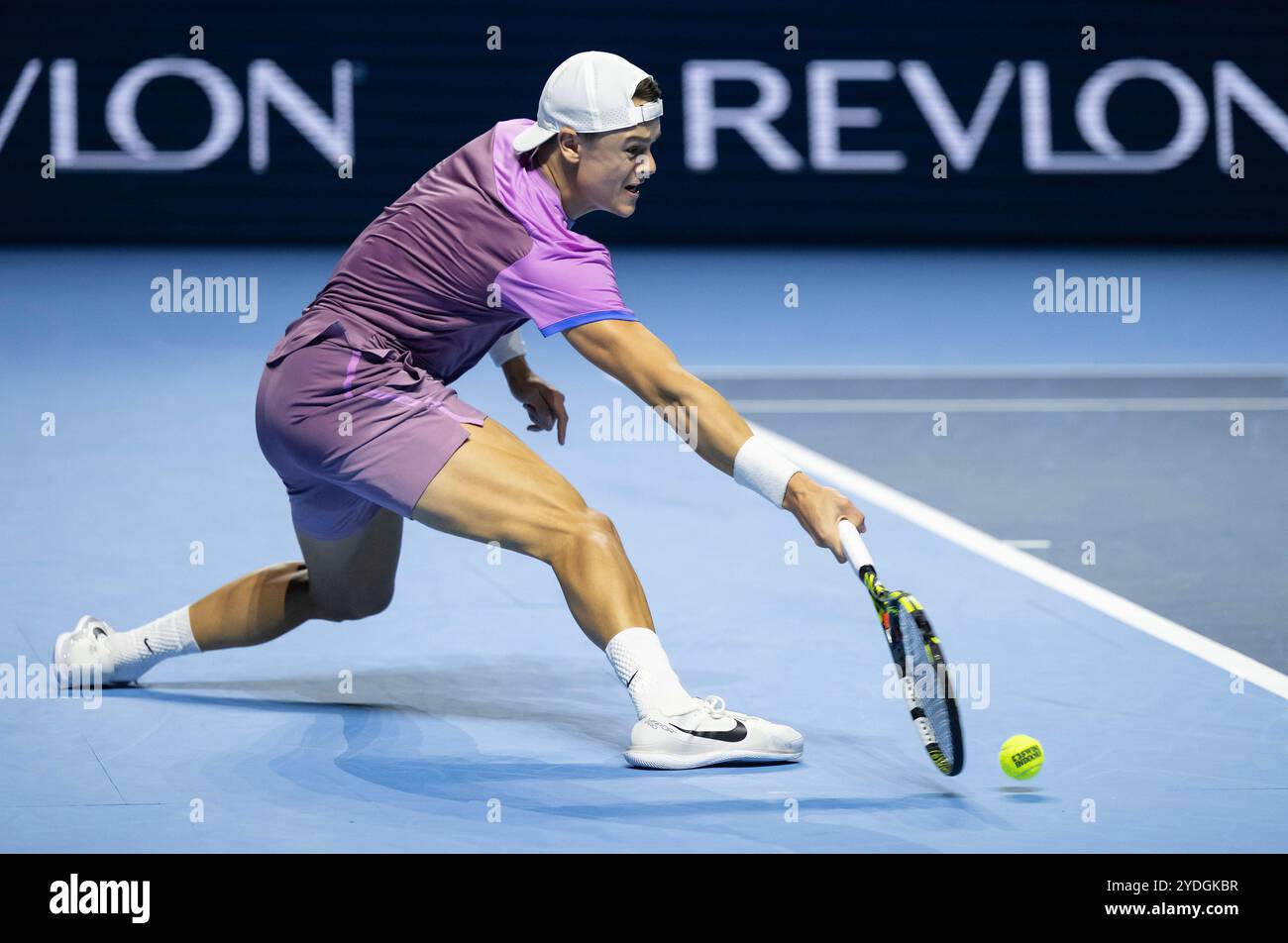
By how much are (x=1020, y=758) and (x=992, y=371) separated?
5.84 metres

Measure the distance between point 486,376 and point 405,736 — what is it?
5.38 metres

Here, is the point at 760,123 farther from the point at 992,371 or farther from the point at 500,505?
the point at 500,505

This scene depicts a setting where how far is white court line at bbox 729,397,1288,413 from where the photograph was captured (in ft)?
30.7

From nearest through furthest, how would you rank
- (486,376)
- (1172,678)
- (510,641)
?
(1172,678)
(510,641)
(486,376)

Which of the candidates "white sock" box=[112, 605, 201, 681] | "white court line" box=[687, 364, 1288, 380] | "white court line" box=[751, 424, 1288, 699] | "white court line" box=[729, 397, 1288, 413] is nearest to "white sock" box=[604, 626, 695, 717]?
"white sock" box=[112, 605, 201, 681]

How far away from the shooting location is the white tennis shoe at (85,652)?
537 centimetres

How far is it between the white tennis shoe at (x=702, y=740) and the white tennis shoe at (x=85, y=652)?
158 cm

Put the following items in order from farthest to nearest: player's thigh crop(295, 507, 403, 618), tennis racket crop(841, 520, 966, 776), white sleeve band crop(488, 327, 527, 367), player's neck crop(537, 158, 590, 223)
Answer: white sleeve band crop(488, 327, 527, 367) → player's thigh crop(295, 507, 403, 618) → player's neck crop(537, 158, 590, 223) → tennis racket crop(841, 520, 966, 776)

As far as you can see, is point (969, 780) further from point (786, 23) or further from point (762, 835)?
point (786, 23)

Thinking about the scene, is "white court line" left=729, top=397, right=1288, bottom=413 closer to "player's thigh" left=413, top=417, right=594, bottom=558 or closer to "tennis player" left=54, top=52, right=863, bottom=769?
"tennis player" left=54, top=52, right=863, bottom=769

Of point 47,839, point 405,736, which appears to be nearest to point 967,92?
point 405,736

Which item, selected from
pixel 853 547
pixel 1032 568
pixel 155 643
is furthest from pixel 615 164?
pixel 1032 568

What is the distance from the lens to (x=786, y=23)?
13477 millimetres

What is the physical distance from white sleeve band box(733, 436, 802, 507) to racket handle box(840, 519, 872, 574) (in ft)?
0.65
